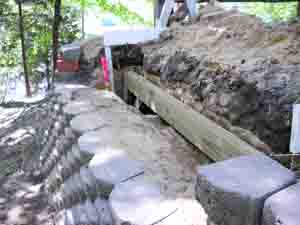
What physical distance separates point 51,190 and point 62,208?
538 mm

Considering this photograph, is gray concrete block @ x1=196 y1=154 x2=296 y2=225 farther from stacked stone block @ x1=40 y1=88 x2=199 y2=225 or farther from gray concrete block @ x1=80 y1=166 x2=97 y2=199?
gray concrete block @ x1=80 y1=166 x2=97 y2=199

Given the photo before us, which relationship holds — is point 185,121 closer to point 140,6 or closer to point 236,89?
point 236,89

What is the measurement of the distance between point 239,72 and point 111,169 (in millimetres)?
1043

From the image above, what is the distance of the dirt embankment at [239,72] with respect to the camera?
1.93 m

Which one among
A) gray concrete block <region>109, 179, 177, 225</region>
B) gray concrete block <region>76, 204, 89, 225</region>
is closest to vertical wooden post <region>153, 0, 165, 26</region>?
gray concrete block <region>76, 204, 89, 225</region>

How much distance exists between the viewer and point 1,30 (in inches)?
379

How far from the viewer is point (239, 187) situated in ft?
3.56

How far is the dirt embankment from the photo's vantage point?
6.33ft

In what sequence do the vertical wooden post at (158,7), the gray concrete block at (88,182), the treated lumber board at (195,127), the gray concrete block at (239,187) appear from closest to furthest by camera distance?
1. the gray concrete block at (239,187)
2. the treated lumber board at (195,127)
3. the gray concrete block at (88,182)
4. the vertical wooden post at (158,7)

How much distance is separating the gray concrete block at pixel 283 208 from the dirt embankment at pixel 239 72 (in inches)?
35.9

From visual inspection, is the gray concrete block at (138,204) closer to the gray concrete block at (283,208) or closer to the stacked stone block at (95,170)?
the stacked stone block at (95,170)

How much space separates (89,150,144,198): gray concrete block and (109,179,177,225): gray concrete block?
86 millimetres

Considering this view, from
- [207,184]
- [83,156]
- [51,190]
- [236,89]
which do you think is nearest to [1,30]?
[51,190]

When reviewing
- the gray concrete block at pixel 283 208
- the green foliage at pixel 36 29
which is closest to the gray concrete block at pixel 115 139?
the gray concrete block at pixel 283 208
